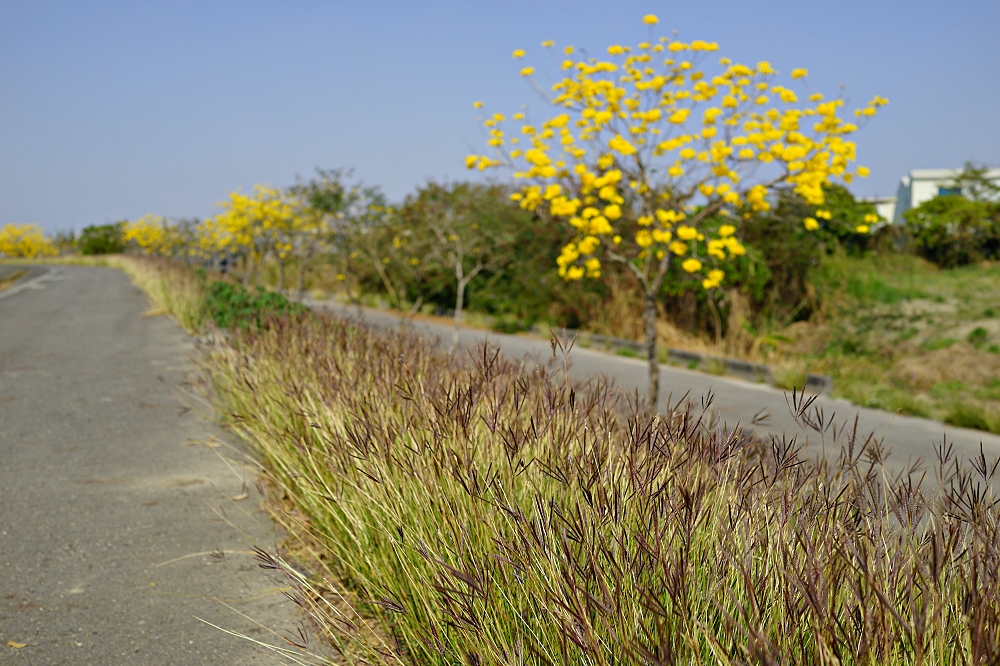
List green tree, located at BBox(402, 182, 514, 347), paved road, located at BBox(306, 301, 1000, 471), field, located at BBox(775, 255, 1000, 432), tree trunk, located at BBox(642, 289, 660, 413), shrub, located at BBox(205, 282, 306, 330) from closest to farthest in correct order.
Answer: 1. paved road, located at BBox(306, 301, 1000, 471)
2. tree trunk, located at BBox(642, 289, 660, 413)
3. shrub, located at BBox(205, 282, 306, 330)
4. field, located at BBox(775, 255, 1000, 432)
5. green tree, located at BBox(402, 182, 514, 347)

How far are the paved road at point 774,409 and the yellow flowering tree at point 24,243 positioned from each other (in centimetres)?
7527

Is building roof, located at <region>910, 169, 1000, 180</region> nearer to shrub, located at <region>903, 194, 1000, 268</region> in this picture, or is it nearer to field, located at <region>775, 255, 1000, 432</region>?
shrub, located at <region>903, 194, 1000, 268</region>

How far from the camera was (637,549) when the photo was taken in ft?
7.41

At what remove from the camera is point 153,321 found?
52.9 feet

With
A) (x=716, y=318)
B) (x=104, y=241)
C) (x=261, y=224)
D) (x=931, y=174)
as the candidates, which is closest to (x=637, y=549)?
(x=716, y=318)

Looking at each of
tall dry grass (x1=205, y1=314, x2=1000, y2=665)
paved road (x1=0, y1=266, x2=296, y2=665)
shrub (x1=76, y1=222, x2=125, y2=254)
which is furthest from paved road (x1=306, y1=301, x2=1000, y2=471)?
shrub (x1=76, y1=222, x2=125, y2=254)

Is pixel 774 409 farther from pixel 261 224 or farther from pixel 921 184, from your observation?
pixel 921 184

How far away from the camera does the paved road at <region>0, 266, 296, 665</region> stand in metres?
3.32

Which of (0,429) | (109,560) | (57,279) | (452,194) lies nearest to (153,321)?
(452,194)

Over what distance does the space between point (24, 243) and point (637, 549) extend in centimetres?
8652

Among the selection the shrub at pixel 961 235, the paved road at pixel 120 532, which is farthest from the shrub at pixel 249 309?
the shrub at pixel 961 235

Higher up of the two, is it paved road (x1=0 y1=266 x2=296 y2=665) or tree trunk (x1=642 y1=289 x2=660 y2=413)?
tree trunk (x1=642 y1=289 x2=660 y2=413)

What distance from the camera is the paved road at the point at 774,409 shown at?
728 centimetres

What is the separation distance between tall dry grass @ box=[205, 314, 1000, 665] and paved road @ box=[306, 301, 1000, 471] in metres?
2.19
